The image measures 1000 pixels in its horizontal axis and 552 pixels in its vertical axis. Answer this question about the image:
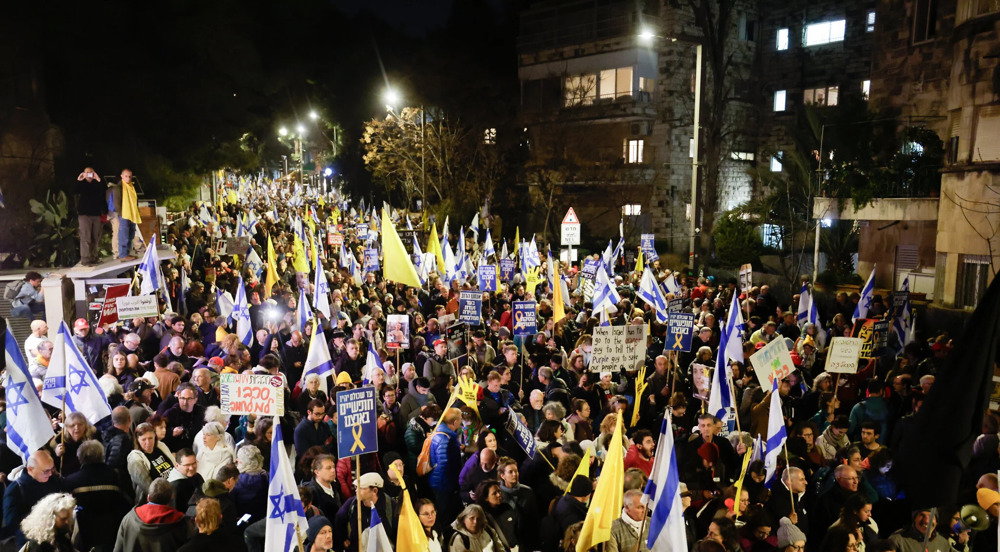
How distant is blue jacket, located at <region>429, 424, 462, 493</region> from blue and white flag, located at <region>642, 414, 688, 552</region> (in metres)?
2.33

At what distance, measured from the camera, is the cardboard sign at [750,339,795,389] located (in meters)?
8.46

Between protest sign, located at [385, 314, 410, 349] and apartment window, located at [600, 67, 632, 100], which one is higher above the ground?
apartment window, located at [600, 67, 632, 100]

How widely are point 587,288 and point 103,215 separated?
1041 cm

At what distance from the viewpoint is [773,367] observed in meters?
8.58

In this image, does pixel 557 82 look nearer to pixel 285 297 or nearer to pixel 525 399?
pixel 285 297

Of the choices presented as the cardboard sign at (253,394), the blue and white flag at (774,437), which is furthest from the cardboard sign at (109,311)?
the blue and white flag at (774,437)

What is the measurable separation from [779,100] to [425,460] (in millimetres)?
32144

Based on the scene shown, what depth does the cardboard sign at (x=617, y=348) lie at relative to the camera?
9562mm

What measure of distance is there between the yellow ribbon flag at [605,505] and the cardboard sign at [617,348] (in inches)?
139

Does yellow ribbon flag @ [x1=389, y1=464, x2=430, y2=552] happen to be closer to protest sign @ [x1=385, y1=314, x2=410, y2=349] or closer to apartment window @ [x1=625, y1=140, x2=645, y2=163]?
protest sign @ [x1=385, y1=314, x2=410, y2=349]

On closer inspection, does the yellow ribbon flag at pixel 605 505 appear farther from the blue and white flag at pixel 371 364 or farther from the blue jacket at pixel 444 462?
the blue and white flag at pixel 371 364

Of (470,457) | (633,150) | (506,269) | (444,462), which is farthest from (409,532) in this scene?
(633,150)

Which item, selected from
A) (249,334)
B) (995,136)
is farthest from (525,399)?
(995,136)

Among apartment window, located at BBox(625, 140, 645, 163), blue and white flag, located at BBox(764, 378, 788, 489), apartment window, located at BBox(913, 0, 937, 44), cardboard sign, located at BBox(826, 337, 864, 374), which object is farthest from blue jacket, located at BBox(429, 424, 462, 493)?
apartment window, located at BBox(625, 140, 645, 163)
